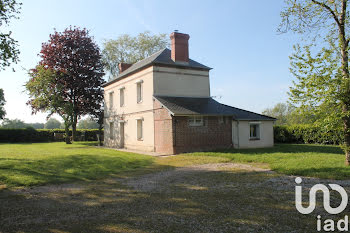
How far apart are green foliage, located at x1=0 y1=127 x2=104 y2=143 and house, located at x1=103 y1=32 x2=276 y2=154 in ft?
56.9

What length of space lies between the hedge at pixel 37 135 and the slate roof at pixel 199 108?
75.1 feet

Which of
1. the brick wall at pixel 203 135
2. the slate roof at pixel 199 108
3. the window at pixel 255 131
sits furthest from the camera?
the window at pixel 255 131

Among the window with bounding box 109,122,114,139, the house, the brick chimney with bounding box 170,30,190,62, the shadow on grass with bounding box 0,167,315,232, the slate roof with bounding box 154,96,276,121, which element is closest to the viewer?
the shadow on grass with bounding box 0,167,315,232

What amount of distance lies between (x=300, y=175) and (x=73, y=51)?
2804 centimetres

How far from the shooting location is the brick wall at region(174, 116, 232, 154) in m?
16.5

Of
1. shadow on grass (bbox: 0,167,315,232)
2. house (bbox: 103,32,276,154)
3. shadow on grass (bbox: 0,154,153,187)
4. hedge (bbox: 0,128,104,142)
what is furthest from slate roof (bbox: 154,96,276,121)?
hedge (bbox: 0,128,104,142)

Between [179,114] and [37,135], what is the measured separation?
28581 millimetres

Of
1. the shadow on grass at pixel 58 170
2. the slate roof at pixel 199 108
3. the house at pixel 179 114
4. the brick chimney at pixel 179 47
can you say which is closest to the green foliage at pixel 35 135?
the house at pixel 179 114

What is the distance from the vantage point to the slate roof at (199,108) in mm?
16683

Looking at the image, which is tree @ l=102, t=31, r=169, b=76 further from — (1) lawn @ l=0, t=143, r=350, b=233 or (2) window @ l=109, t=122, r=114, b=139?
(1) lawn @ l=0, t=143, r=350, b=233

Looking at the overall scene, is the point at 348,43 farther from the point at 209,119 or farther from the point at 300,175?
the point at 209,119

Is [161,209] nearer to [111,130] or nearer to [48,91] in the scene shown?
[111,130]

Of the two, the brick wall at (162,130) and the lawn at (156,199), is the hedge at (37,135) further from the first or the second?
the lawn at (156,199)

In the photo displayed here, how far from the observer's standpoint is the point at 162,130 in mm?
17297
